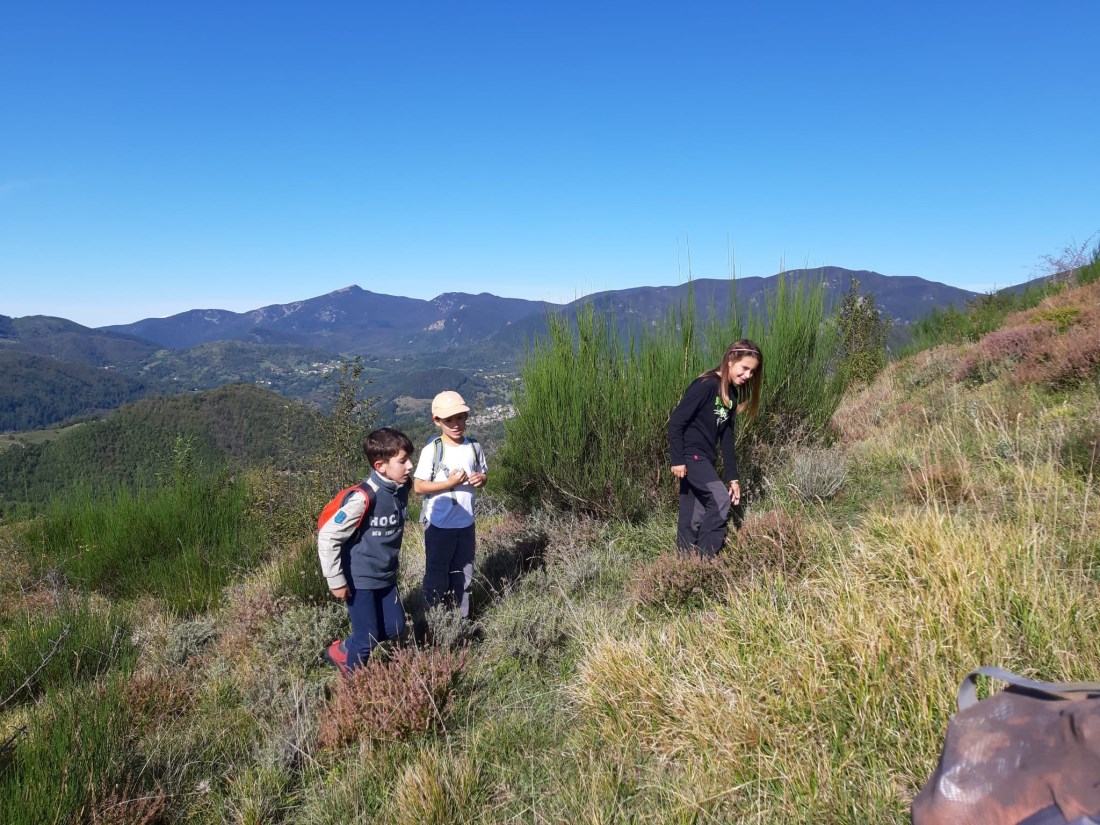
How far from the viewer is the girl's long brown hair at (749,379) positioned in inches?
152

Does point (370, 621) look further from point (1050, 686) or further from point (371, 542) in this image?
point (1050, 686)

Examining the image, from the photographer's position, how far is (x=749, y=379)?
399 centimetres

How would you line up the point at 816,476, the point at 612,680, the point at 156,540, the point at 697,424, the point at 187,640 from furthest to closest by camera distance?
the point at 156,540, the point at 816,476, the point at 187,640, the point at 697,424, the point at 612,680

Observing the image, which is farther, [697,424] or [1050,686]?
[697,424]

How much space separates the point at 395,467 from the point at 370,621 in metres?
0.88

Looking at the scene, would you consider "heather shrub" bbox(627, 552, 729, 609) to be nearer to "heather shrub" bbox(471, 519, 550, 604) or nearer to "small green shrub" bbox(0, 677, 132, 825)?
"heather shrub" bbox(471, 519, 550, 604)

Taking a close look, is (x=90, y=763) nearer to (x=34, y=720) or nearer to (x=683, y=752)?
(x=34, y=720)

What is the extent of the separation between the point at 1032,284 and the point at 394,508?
16415 mm

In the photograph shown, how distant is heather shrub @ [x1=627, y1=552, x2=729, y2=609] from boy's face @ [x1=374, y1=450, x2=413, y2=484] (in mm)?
1553

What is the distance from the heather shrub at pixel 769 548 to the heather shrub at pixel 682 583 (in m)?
0.10

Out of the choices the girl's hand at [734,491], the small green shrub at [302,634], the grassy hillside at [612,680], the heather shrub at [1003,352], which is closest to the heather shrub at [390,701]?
the grassy hillside at [612,680]

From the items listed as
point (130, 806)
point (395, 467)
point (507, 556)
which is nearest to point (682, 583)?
point (395, 467)

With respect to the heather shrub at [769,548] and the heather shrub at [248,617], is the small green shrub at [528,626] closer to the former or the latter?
the heather shrub at [769,548]

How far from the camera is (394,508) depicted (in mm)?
3438
